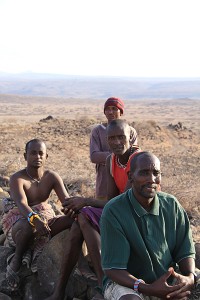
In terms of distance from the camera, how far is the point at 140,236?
2947 millimetres

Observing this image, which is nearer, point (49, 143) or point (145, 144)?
point (49, 143)

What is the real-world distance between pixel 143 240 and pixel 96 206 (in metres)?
0.81

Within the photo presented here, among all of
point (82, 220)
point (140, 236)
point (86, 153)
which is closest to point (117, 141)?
point (82, 220)

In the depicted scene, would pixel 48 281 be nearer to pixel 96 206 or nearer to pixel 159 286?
pixel 96 206

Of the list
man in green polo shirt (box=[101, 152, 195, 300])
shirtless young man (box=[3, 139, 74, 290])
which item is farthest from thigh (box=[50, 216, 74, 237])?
man in green polo shirt (box=[101, 152, 195, 300])

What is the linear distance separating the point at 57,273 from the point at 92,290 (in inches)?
12.6

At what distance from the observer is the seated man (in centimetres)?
349

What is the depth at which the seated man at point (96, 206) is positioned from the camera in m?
3.49

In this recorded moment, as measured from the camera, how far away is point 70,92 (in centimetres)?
14925

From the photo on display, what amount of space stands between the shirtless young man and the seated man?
37cm

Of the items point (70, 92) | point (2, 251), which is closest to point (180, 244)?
point (2, 251)

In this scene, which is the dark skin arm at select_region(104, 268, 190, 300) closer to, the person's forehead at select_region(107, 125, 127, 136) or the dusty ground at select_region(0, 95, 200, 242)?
the person's forehead at select_region(107, 125, 127, 136)

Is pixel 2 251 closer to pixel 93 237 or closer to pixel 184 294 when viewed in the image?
pixel 93 237

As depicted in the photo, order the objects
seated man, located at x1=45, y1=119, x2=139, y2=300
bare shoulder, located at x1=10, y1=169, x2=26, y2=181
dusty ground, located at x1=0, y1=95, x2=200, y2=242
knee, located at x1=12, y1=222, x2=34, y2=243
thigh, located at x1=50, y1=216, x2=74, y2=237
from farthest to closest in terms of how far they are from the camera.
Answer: dusty ground, located at x1=0, y1=95, x2=200, y2=242 < bare shoulder, located at x1=10, y1=169, x2=26, y2=181 < thigh, located at x1=50, y1=216, x2=74, y2=237 < knee, located at x1=12, y1=222, x2=34, y2=243 < seated man, located at x1=45, y1=119, x2=139, y2=300
